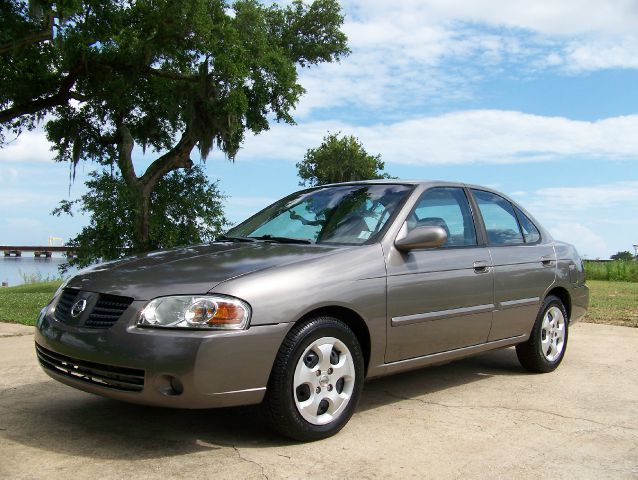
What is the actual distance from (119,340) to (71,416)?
1.15 meters

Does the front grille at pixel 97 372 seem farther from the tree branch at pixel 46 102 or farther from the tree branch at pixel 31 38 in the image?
the tree branch at pixel 46 102

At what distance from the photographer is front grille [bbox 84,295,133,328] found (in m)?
3.64

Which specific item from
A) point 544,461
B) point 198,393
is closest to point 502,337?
point 544,461

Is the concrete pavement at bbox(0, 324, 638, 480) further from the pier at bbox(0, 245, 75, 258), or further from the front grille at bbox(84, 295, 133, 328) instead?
the pier at bbox(0, 245, 75, 258)

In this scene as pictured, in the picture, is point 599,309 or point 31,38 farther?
point 31,38

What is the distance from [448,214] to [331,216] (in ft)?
3.21

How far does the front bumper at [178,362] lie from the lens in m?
3.39

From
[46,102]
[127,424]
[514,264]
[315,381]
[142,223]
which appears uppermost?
[46,102]

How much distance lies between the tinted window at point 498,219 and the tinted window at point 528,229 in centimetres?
9

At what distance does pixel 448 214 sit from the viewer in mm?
5113

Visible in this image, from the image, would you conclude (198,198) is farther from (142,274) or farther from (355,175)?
(355,175)

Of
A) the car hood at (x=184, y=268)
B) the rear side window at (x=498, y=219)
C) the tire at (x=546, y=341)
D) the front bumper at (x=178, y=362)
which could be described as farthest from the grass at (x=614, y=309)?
the front bumper at (x=178, y=362)

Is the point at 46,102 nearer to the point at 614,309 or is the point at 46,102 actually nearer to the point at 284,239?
the point at 614,309

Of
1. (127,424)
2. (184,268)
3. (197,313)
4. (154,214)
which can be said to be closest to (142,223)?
(154,214)
